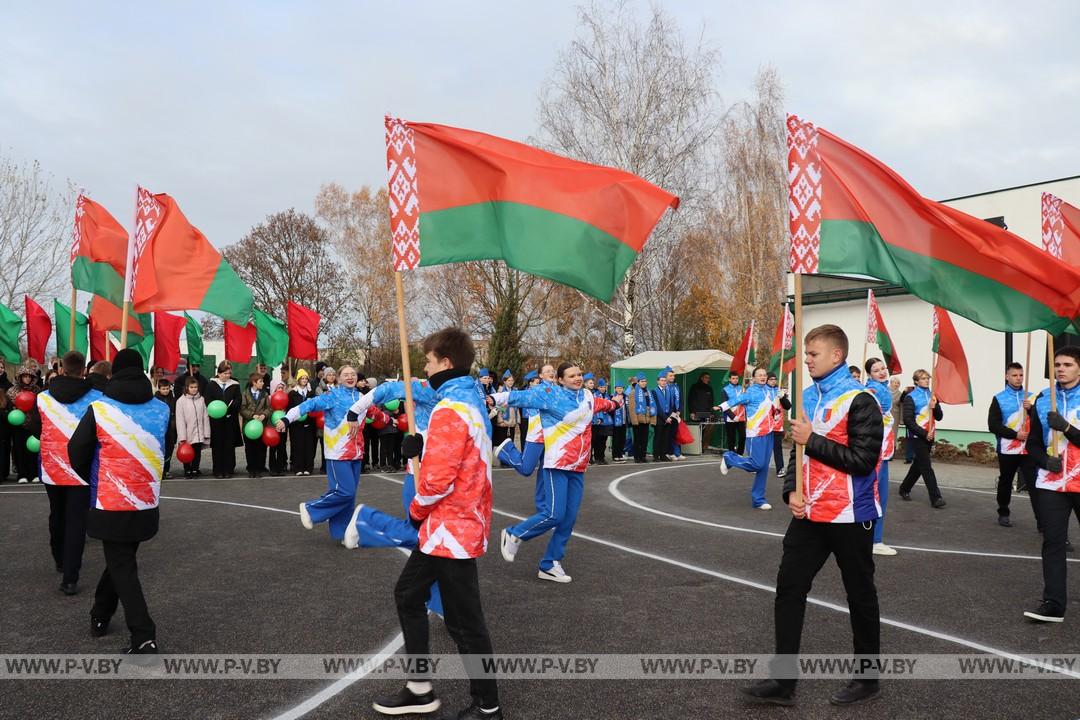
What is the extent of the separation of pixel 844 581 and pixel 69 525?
6.20 metres

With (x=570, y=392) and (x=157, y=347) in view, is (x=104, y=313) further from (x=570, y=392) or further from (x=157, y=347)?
(x=570, y=392)

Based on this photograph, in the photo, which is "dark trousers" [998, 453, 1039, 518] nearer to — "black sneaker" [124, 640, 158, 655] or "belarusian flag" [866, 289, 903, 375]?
"belarusian flag" [866, 289, 903, 375]

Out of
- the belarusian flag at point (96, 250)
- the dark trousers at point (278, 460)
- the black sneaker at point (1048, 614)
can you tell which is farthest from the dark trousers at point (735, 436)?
the belarusian flag at point (96, 250)

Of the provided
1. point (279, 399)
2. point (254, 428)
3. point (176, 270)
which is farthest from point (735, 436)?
point (176, 270)

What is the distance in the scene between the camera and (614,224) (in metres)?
5.51

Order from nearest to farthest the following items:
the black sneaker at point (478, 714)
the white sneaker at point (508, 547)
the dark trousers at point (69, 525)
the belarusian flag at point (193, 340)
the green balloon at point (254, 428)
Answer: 1. the black sneaker at point (478, 714)
2. the white sneaker at point (508, 547)
3. the dark trousers at point (69, 525)
4. the green balloon at point (254, 428)
5. the belarusian flag at point (193, 340)

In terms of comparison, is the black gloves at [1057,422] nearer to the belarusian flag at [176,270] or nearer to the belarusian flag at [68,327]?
the belarusian flag at [176,270]

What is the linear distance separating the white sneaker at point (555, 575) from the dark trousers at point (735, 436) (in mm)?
14158

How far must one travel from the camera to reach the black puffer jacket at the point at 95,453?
518 centimetres

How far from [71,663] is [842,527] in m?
4.76

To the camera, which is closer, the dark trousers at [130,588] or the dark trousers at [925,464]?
the dark trousers at [130,588]

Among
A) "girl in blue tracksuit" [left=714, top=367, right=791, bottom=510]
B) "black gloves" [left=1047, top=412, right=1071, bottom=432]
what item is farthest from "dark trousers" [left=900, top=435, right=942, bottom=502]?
"black gloves" [left=1047, top=412, right=1071, bottom=432]

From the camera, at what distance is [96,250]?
384 inches

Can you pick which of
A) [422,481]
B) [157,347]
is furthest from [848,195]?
[157,347]
